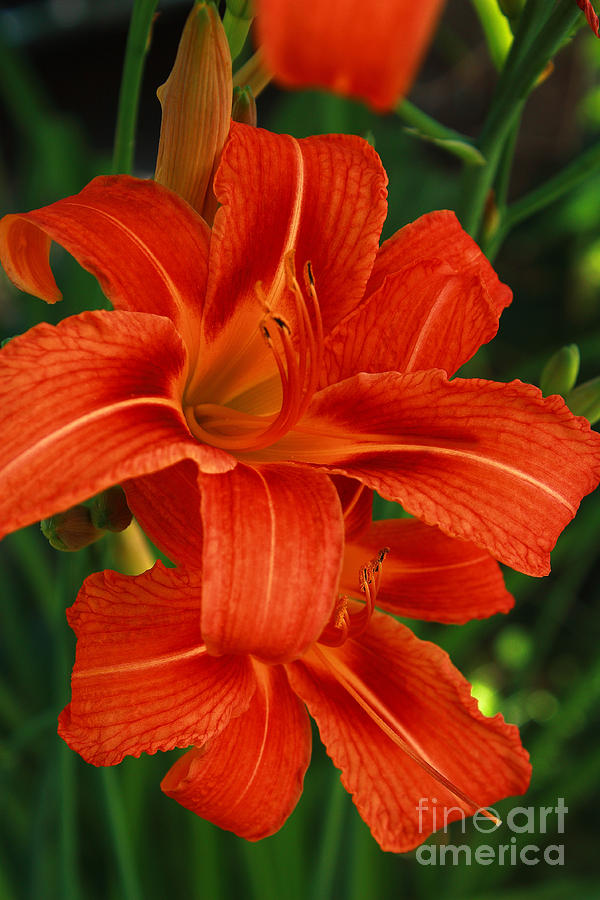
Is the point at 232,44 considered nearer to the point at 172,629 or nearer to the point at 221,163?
the point at 221,163

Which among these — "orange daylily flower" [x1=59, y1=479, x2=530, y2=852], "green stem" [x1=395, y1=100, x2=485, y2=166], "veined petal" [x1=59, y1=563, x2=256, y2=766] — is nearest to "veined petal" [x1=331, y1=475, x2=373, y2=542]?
"orange daylily flower" [x1=59, y1=479, x2=530, y2=852]

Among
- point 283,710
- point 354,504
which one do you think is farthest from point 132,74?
point 283,710

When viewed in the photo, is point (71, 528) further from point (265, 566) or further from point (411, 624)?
point (411, 624)

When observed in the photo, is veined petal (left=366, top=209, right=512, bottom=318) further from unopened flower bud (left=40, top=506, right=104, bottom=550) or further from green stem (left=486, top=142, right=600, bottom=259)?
unopened flower bud (left=40, top=506, right=104, bottom=550)

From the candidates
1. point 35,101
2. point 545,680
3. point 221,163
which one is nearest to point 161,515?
point 221,163

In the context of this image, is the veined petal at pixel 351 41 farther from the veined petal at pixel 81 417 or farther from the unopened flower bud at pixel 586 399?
the unopened flower bud at pixel 586 399

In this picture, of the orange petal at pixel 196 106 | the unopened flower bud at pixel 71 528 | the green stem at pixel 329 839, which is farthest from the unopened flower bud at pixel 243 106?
the green stem at pixel 329 839
